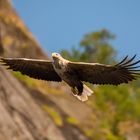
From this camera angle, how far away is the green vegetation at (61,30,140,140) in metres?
33.6

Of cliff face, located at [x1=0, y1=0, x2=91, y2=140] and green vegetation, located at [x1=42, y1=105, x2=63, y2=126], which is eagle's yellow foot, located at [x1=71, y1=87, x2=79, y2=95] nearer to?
cliff face, located at [x1=0, y1=0, x2=91, y2=140]

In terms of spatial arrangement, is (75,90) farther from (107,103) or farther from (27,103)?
(107,103)

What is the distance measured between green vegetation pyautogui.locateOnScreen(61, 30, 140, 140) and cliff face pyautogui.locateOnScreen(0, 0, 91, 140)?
1192 mm

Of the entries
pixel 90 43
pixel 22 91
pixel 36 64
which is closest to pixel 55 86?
pixel 22 91

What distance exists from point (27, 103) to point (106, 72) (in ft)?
37.8

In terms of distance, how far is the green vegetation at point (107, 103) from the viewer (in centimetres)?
3356

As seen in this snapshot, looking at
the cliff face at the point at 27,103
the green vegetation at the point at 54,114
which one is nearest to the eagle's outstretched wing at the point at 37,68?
the cliff face at the point at 27,103

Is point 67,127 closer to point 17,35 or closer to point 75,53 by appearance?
point 17,35

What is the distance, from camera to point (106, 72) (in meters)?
16.0

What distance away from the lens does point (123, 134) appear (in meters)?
36.5

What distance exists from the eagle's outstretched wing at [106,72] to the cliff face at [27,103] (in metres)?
8.28

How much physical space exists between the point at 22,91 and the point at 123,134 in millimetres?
9654

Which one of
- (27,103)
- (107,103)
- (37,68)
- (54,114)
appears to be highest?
(107,103)

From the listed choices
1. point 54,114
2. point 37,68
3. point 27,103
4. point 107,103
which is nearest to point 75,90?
point 37,68
